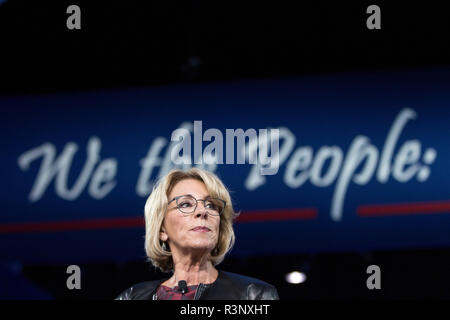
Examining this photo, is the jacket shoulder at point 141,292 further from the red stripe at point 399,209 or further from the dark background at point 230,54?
the red stripe at point 399,209

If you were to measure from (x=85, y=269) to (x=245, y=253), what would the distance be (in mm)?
1257

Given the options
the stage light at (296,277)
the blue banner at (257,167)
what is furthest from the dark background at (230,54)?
the blue banner at (257,167)

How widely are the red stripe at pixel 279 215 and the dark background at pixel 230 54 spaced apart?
34 centimetres

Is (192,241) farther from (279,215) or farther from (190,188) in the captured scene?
(279,215)

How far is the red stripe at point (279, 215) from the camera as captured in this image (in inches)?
209

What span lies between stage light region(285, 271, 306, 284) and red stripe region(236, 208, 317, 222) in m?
0.44

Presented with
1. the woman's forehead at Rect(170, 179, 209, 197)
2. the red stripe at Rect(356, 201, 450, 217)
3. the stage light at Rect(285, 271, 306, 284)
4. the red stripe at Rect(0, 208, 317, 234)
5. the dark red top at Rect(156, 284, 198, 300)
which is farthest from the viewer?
the stage light at Rect(285, 271, 306, 284)

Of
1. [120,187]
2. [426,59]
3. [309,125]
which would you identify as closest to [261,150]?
[309,125]

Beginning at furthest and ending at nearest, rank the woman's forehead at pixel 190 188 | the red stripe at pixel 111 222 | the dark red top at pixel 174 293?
1. the red stripe at pixel 111 222
2. the woman's forehead at pixel 190 188
3. the dark red top at pixel 174 293

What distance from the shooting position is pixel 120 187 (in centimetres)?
546

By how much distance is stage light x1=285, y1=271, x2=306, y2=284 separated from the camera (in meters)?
5.44

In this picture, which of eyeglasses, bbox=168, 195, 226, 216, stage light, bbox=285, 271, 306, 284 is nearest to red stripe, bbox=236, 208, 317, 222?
stage light, bbox=285, 271, 306, 284

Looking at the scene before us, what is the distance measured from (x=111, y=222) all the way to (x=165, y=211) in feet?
7.30

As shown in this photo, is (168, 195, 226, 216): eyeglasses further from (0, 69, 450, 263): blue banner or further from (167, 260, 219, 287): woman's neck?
(0, 69, 450, 263): blue banner
